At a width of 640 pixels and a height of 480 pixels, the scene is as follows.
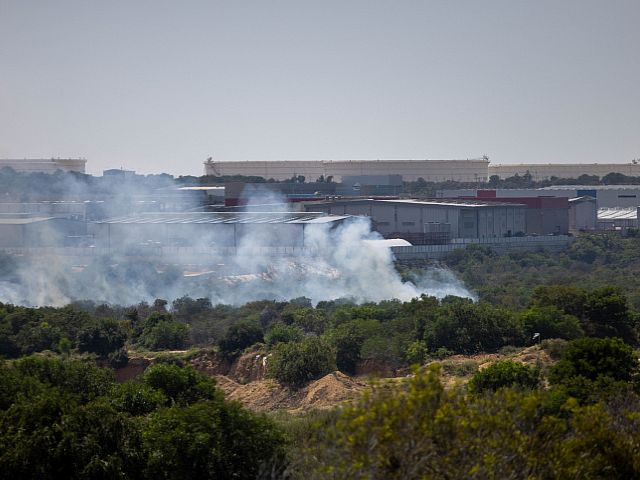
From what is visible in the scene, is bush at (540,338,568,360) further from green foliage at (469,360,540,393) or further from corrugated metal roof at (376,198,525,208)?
corrugated metal roof at (376,198,525,208)

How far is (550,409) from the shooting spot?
685 inches

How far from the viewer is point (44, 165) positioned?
8675 centimetres

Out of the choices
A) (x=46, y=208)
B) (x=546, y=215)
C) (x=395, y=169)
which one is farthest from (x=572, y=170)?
(x=46, y=208)

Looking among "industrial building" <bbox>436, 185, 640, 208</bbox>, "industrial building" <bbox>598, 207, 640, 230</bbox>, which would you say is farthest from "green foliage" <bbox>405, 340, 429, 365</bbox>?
"industrial building" <bbox>598, 207, 640, 230</bbox>

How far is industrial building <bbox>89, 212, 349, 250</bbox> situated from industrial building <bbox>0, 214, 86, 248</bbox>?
1.19 metres

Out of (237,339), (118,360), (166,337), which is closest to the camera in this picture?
(118,360)

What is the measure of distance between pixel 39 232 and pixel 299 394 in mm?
33244

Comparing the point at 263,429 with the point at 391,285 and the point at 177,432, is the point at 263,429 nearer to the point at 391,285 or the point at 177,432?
the point at 177,432

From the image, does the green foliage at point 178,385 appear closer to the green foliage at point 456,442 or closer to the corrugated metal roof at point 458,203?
the green foliage at point 456,442

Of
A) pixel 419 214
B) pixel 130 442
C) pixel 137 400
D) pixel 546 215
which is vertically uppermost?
pixel 419 214

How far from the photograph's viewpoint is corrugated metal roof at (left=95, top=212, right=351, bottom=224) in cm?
5694

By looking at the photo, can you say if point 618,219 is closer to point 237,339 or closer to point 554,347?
point 237,339

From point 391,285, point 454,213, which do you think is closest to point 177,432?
point 391,285

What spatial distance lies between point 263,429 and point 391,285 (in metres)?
31.9
